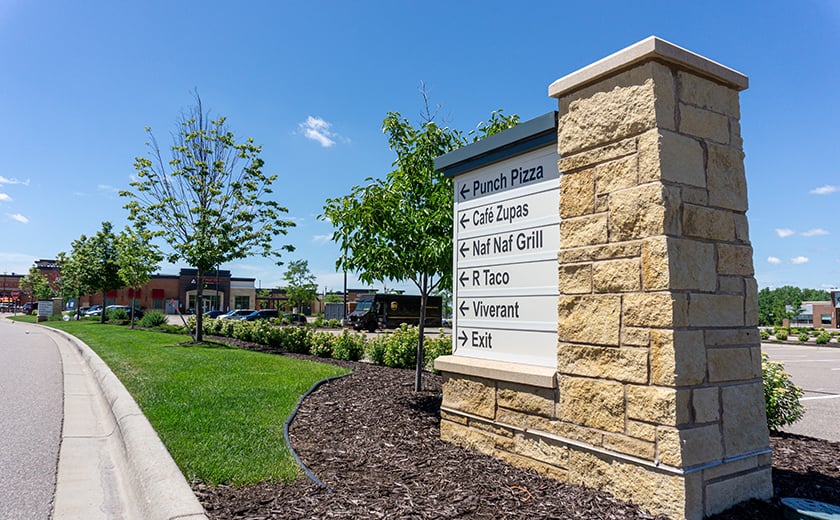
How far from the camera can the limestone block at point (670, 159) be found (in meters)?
3.33

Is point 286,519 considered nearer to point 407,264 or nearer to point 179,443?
point 179,443

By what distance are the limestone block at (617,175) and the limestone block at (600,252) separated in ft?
1.24

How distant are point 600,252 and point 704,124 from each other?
111 centimetres

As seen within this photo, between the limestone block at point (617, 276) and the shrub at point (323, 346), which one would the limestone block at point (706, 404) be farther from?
the shrub at point (323, 346)

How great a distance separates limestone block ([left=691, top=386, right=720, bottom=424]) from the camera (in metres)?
3.23

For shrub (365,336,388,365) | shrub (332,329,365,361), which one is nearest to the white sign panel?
shrub (365,336,388,365)

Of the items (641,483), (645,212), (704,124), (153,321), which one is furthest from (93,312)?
(704,124)

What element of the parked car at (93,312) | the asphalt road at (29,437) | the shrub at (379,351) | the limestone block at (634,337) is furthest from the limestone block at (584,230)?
the parked car at (93,312)

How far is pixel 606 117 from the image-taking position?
3.68m

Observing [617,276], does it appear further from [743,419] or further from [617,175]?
[743,419]

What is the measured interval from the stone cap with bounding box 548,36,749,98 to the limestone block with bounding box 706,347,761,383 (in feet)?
6.06

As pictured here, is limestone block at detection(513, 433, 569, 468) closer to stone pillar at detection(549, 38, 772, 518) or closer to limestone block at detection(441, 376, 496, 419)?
stone pillar at detection(549, 38, 772, 518)

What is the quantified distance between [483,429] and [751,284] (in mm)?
2317

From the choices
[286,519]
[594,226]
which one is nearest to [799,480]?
[594,226]
